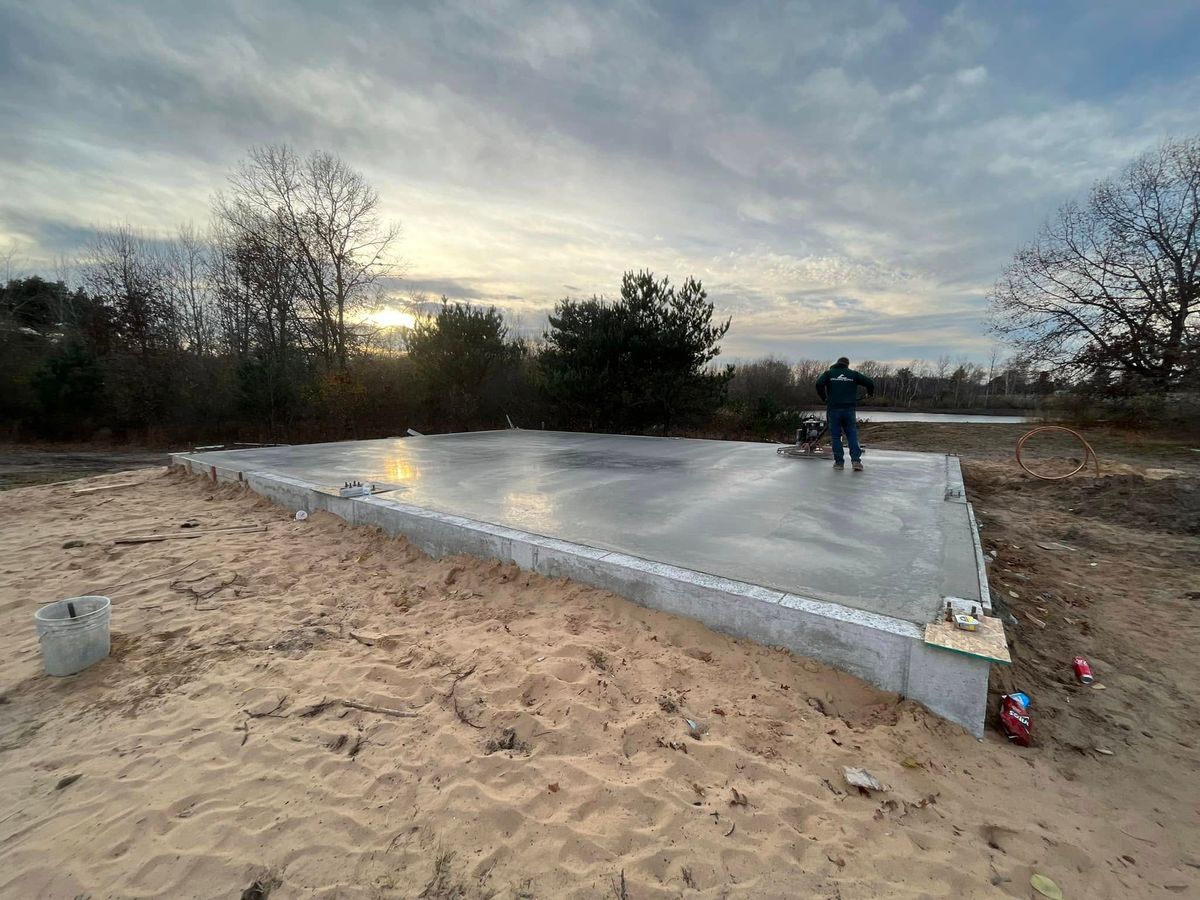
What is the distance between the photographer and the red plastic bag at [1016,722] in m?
2.11

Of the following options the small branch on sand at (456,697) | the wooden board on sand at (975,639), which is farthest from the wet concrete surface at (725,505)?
the small branch on sand at (456,697)

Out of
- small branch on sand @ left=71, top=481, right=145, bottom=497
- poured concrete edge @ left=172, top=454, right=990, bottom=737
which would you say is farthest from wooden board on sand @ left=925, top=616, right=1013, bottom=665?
small branch on sand @ left=71, top=481, right=145, bottom=497

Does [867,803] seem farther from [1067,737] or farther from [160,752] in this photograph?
[160,752]

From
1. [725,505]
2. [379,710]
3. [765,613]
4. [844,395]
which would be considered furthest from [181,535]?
[844,395]

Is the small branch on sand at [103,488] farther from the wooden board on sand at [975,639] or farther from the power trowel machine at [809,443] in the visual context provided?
the power trowel machine at [809,443]

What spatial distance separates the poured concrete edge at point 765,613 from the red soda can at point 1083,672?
770mm

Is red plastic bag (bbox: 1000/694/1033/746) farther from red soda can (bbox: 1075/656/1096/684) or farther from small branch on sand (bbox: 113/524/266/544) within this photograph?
small branch on sand (bbox: 113/524/266/544)

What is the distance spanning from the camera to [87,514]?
556cm

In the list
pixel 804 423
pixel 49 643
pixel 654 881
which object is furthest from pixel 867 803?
pixel 804 423

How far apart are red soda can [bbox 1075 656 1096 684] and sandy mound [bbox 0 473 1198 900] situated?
658 mm

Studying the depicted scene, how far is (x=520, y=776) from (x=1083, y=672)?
10.2 feet

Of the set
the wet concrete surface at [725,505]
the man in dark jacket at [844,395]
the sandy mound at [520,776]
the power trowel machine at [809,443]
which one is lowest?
the sandy mound at [520,776]

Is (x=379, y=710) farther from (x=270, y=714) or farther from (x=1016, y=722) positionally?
(x=1016, y=722)

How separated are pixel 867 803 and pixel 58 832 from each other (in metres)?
2.82
